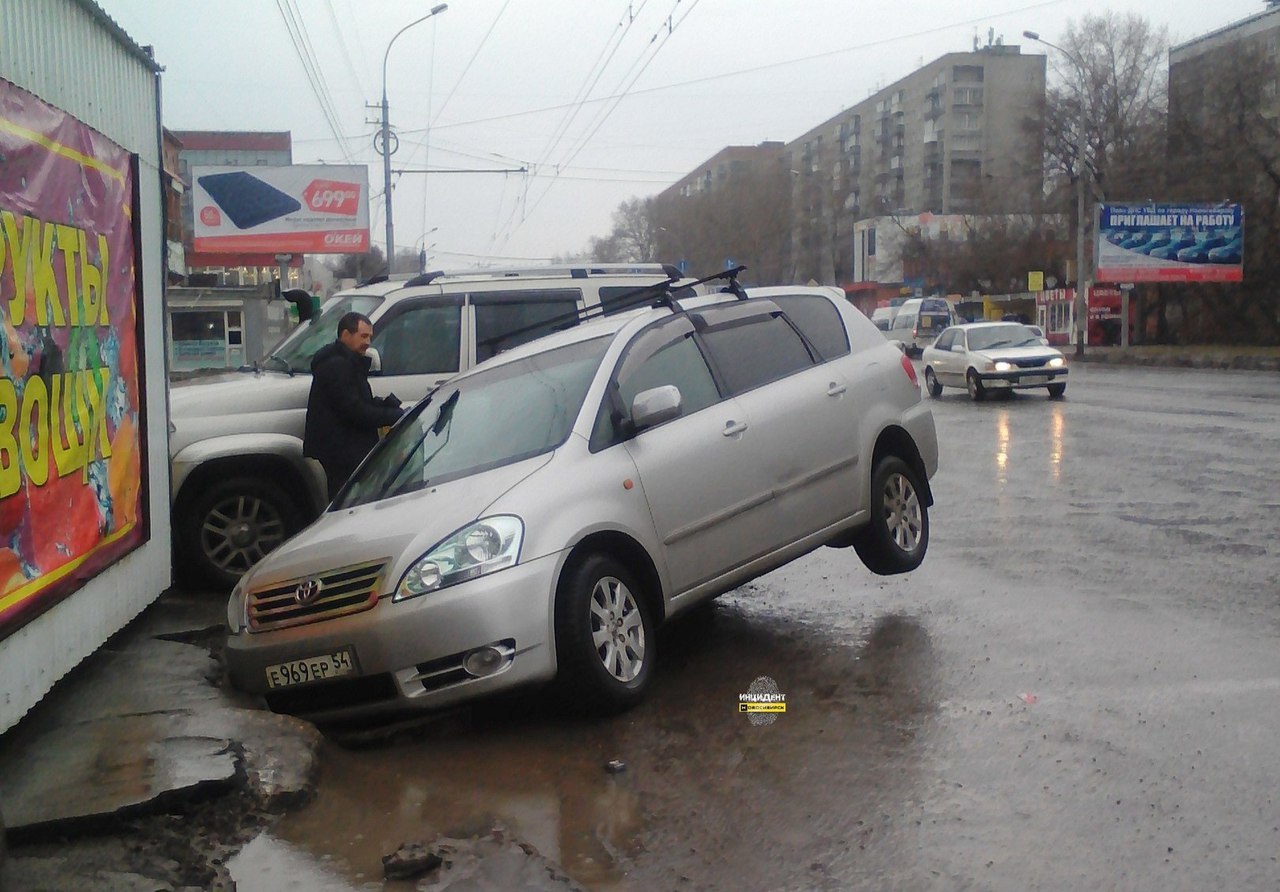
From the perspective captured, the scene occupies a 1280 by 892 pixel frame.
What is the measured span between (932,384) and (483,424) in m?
23.0

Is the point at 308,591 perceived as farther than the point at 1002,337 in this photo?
No

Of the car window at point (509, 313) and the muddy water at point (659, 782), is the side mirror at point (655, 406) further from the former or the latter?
the car window at point (509, 313)

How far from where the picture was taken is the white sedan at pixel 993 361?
25328mm

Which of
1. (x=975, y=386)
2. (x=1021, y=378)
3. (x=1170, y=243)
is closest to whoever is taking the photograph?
(x=1021, y=378)

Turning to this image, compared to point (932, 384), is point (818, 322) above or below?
above

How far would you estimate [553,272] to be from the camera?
34.6 feet

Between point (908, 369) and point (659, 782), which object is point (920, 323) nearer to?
point (908, 369)

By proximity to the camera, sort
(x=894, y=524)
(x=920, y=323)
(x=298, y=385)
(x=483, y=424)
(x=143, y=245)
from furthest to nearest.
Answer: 1. (x=920, y=323)
2. (x=298, y=385)
3. (x=894, y=524)
4. (x=143, y=245)
5. (x=483, y=424)

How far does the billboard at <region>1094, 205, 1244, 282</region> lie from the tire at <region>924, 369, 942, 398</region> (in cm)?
2591

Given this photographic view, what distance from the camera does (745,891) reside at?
159 inches

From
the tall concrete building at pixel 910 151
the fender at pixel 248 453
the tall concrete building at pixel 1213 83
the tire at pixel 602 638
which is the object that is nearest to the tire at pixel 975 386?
the fender at pixel 248 453

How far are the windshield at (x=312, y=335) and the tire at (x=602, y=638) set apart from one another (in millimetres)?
4447

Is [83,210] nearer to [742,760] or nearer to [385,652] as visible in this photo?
[385,652]

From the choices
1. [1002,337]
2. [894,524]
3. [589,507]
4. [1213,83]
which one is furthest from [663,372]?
[1213,83]
